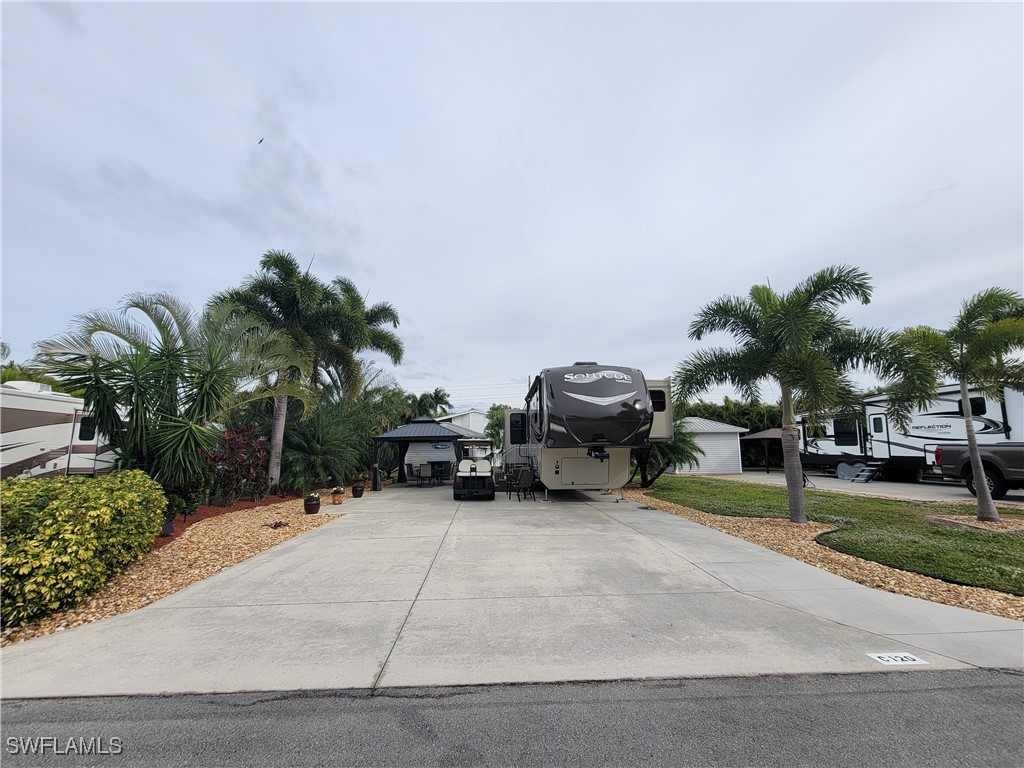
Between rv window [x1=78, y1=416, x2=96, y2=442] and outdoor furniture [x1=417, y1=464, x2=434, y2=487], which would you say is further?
outdoor furniture [x1=417, y1=464, x2=434, y2=487]

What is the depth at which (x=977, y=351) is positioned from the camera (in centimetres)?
899

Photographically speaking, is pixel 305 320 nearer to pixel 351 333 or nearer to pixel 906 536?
pixel 351 333

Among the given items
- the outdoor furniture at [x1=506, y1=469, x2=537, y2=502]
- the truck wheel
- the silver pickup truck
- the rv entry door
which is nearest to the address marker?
the outdoor furniture at [x1=506, y1=469, x2=537, y2=502]

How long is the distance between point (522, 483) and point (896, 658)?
1065cm

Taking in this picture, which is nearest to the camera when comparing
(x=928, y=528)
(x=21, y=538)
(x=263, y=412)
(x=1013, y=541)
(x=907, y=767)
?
(x=907, y=767)

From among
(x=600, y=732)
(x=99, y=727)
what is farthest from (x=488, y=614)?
(x=99, y=727)

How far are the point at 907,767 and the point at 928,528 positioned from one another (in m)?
7.98

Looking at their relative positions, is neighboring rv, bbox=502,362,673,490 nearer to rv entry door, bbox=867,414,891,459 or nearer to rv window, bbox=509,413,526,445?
rv window, bbox=509,413,526,445

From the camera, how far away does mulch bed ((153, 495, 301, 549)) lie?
7.55 m

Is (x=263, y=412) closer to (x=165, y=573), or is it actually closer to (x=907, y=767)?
(x=165, y=573)

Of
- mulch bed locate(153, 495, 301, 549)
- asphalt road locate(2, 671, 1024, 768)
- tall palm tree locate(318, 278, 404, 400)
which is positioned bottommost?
asphalt road locate(2, 671, 1024, 768)

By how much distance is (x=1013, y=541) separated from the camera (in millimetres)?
7211

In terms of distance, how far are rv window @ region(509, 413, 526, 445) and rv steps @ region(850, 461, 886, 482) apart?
13.3 m

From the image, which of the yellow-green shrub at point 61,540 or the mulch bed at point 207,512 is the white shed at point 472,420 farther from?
the yellow-green shrub at point 61,540
